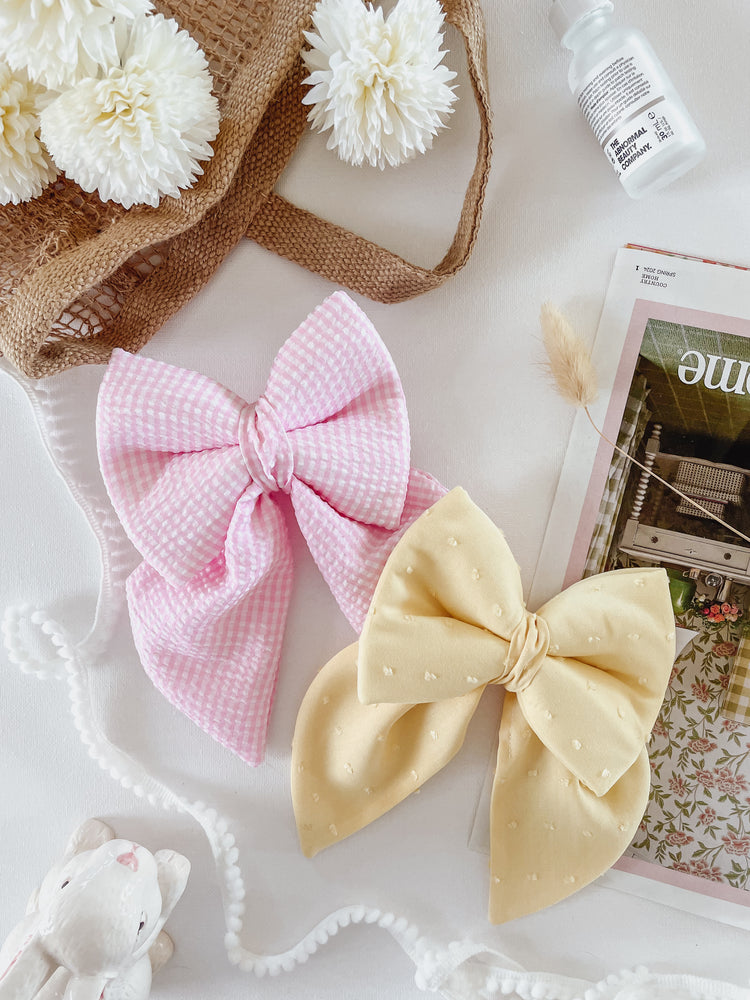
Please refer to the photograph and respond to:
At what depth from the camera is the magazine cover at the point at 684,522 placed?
0.68 m

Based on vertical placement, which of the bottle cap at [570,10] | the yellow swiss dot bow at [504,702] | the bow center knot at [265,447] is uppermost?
the bottle cap at [570,10]

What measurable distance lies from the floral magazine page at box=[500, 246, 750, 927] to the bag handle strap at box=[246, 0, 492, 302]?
153 millimetres

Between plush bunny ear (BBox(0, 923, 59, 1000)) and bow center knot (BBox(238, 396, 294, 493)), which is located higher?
bow center knot (BBox(238, 396, 294, 493))

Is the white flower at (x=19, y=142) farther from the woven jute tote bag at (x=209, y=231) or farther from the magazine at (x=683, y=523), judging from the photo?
the magazine at (x=683, y=523)

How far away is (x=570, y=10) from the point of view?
636 mm

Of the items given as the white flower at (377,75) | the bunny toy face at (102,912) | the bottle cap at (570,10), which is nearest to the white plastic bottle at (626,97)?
the bottle cap at (570,10)

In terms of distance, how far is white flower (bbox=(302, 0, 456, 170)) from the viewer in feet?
1.97

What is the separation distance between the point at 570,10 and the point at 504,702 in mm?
622

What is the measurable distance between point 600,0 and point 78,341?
55cm

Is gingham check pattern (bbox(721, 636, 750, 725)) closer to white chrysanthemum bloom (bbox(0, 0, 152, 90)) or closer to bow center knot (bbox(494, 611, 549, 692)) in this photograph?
bow center knot (bbox(494, 611, 549, 692))

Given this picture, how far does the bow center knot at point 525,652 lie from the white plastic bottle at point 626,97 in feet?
1.34

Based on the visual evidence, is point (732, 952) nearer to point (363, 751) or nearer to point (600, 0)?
point (363, 751)

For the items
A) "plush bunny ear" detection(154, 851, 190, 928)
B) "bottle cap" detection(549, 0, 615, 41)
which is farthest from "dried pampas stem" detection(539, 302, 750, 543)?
"plush bunny ear" detection(154, 851, 190, 928)

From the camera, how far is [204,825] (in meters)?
0.70
